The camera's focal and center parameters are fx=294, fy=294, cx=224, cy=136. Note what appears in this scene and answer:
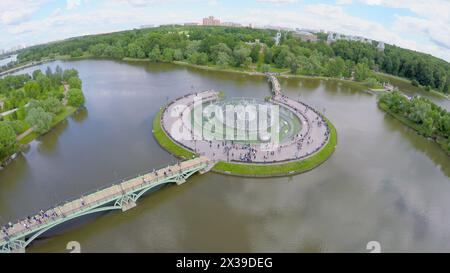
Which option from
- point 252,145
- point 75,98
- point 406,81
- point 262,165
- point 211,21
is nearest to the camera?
point 262,165

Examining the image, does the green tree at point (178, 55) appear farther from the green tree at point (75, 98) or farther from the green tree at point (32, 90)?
the green tree at point (32, 90)

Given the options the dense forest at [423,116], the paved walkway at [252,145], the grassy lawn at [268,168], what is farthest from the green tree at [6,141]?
the dense forest at [423,116]

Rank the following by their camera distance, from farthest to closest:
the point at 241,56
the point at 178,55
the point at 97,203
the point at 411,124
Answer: the point at 178,55 → the point at 241,56 → the point at 411,124 → the point at 97,203

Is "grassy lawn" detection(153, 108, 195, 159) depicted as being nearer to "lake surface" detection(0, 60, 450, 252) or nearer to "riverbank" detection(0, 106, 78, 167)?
"lake surface" detection(0, 60, 450, 252)

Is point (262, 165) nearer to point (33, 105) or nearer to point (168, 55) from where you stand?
point (33, 105)

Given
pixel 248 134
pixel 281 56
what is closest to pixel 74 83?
pixel 248 134

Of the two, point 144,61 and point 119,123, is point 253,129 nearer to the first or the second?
point 119,123
